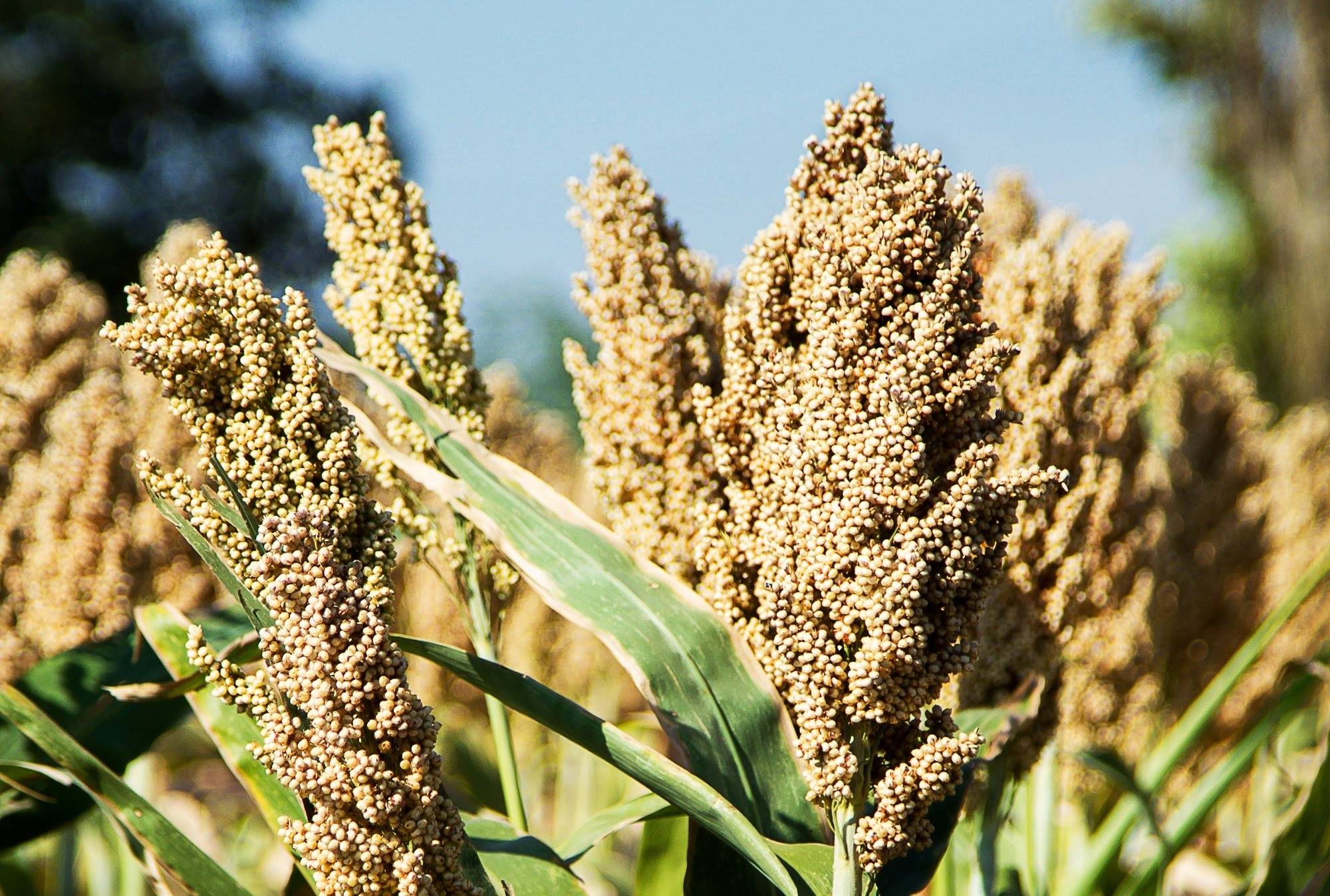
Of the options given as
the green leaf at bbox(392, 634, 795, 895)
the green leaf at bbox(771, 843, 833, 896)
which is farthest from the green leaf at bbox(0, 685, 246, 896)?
the green leaf at bbox(771, 843, 833, 896)

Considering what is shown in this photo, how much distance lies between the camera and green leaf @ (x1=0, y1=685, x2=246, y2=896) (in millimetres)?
1251

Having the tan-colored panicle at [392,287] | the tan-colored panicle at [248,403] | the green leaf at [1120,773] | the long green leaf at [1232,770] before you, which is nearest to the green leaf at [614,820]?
the tan-colored panicle at [392,287]

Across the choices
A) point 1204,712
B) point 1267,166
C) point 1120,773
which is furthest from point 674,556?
point 1267,166

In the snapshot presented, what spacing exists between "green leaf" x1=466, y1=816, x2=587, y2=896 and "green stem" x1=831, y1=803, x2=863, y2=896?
34 cm

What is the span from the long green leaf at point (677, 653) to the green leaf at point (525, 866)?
0.25 m

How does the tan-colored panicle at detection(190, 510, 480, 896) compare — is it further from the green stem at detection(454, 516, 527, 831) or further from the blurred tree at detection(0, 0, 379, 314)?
the blurred tree at detection(0, 0, 379, 314)

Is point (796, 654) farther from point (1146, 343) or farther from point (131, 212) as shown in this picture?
point (131, 212)

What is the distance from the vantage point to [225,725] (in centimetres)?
149

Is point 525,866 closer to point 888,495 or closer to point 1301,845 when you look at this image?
point 888,495

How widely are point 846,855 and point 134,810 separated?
2.60ft

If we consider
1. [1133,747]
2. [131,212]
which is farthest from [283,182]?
[1133,747]

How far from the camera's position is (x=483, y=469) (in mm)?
1507

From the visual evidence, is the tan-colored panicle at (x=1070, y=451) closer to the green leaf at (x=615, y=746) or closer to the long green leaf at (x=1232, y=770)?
the long green leaf at (x=1232, y=770)

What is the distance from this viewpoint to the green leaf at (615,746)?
1.15 meters
